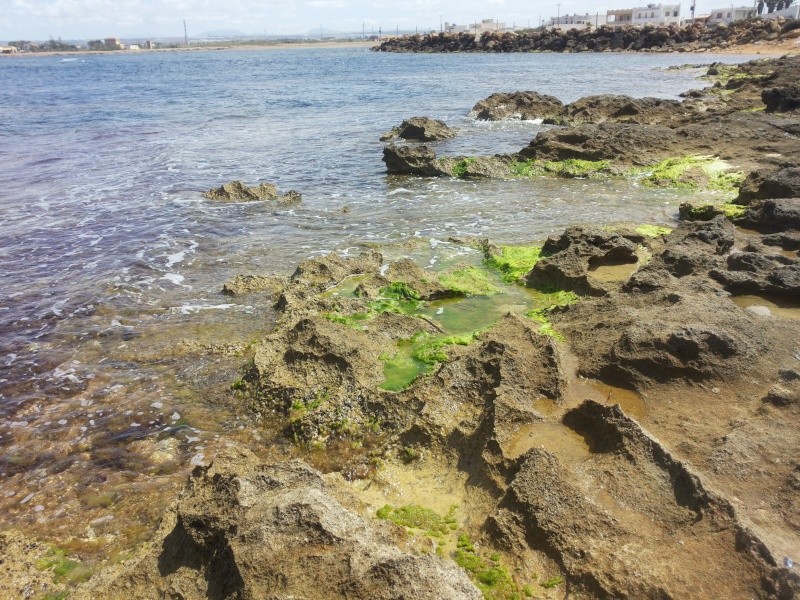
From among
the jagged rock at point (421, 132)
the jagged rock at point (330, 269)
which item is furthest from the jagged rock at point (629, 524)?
the jagged rock at point (421, 132)

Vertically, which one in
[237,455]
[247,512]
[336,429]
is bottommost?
[336,429]

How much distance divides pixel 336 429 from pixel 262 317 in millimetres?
3525

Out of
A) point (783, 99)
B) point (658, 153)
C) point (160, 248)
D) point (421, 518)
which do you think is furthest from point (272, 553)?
point (783, 99)

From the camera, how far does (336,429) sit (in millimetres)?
6242

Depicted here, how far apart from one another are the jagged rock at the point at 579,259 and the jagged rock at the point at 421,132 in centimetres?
1561

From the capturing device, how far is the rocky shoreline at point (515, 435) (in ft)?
12.5

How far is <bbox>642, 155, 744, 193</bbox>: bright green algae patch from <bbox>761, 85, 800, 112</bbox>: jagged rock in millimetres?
7769

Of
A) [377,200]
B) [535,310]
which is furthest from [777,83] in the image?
[535,310]

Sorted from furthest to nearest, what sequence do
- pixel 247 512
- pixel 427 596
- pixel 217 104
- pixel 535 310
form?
pixel 217 104, pixel 535 310, pixel 247 512, pixel 427 596

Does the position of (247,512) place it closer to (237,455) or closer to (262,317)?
(237,455)

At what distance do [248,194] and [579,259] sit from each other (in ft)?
34.9

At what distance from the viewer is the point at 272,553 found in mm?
3607

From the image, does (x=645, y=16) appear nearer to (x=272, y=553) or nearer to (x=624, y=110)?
(x=624, y=110)

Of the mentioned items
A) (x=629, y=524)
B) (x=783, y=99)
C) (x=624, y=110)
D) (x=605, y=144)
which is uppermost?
(x=783, y=99)
